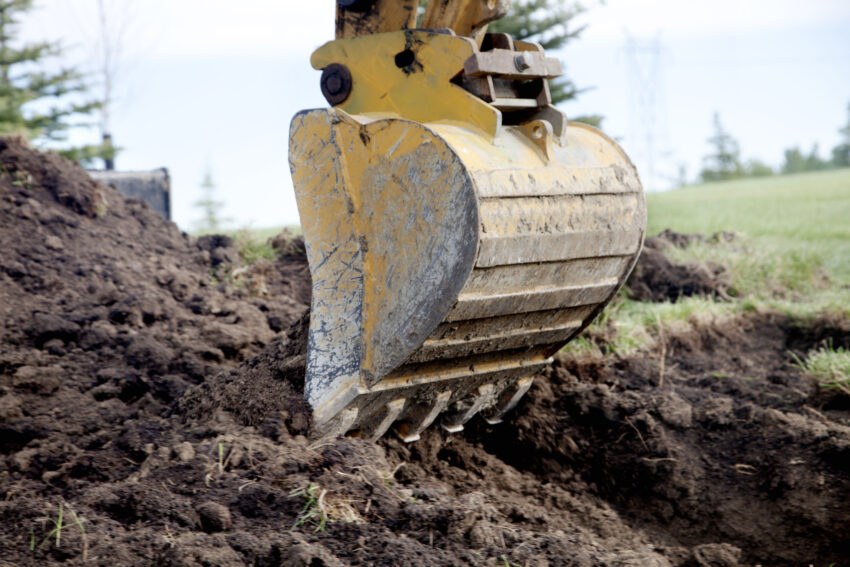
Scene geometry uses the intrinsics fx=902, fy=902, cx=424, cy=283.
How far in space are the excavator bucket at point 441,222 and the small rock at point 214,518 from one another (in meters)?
0.66

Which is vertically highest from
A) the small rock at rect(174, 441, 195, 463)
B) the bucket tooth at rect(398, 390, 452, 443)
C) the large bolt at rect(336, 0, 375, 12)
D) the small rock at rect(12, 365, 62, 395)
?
the large bolt at rect(336, 0, 375, 12)

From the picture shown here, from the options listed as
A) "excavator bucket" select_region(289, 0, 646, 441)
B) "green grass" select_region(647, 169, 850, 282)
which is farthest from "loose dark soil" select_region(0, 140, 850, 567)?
"green grass" select_region(647, 169, 850, 282)

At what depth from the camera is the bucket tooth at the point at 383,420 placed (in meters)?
3.43

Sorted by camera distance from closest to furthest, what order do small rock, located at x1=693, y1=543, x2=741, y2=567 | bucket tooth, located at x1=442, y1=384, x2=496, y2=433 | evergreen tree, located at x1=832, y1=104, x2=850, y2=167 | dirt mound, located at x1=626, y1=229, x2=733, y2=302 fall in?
small rock, located at x1=693, y1=543, x2=741, y2=567, bucket tooth, located at x1=442, y1=384, x2=496, y2=433, dirt mound, located at x1=626, y1=229, x2=733, y2=302, evergreen tree, located at x1=832, y1=104, x2=850, y2=167

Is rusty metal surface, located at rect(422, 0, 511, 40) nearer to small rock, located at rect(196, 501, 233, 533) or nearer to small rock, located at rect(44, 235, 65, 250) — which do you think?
small rock, located at rect(196, 501, 233, 533)

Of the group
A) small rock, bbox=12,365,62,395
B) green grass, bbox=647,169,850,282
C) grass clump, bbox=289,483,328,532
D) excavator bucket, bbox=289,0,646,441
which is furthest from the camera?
green grass, bbox=647,169,850,282

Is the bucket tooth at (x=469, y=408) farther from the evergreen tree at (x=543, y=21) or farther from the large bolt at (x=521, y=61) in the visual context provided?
the evergreen tree at (x=543, y=21)

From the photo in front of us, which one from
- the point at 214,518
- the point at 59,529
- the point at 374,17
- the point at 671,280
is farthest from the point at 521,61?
the point at 671,280

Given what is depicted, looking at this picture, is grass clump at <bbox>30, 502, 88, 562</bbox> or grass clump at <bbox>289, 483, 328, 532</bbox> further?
grass clump at <bbox>289, 483, 328, 532</bbox>

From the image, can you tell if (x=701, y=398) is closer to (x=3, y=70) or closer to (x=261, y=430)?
(x=261, y=430)

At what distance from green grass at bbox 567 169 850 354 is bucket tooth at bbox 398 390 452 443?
4.70 ft

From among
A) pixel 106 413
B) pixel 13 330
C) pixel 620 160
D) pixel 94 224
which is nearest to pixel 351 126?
pixel 620 160

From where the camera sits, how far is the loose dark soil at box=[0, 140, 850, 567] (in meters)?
2.70

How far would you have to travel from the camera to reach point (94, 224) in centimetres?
594
